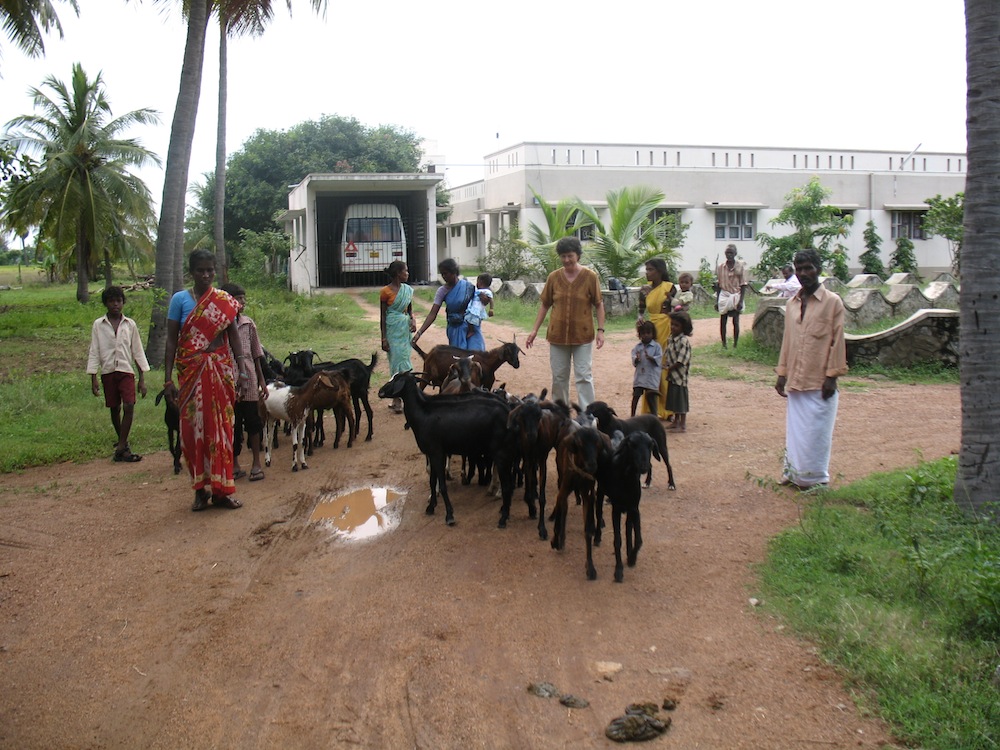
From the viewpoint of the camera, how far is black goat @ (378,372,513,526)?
6477mm

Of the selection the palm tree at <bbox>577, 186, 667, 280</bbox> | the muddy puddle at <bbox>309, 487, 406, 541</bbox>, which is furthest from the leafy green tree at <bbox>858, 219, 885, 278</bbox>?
the muddy puddle at <bbox>309, 487, 406, 541</bbox>

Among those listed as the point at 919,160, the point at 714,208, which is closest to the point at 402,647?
the point at 714,208

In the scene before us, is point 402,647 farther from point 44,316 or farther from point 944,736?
point 44,316

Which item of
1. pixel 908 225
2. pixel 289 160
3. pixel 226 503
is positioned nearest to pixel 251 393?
pixel 226 503

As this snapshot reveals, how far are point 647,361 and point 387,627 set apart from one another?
4891 mm

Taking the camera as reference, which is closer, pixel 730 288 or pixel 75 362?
pixel 730 288

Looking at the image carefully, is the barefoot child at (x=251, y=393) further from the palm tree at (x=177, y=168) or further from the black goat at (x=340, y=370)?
the palm tree at (x=177, y=168)

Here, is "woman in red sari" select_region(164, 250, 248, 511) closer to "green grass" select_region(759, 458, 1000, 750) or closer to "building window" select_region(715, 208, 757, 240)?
"green grass" select_region(759, 458, 1000, 750)

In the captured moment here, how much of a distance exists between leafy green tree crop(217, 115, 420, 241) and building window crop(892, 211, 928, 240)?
70.3 ft

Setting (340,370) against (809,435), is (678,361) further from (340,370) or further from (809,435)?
(340,370)

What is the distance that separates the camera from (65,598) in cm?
543

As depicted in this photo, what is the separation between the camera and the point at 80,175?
29.0 metres

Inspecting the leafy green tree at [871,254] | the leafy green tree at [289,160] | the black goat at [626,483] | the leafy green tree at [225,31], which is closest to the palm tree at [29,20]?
the leafy green tree at [225,31]

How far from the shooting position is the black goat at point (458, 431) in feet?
21.2
